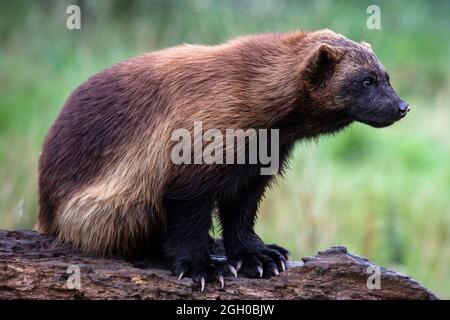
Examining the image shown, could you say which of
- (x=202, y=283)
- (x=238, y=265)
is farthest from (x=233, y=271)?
(x=202, y=283)

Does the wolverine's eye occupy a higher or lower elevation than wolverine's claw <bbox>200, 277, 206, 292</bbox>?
higher

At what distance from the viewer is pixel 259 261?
6012 millimetres

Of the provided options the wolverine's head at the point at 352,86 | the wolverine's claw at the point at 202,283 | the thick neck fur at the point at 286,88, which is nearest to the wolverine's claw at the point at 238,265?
the wolverine's claw at the point at 202,283

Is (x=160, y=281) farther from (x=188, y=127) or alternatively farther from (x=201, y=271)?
(x=188, y=127)

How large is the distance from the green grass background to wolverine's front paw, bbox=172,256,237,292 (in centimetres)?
301

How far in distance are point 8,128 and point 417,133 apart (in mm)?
→ 5316

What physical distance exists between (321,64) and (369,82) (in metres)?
0.36

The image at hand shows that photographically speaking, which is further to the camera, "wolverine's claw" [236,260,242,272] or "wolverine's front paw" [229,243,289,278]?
"wolverine's claw" [236,260,242,272]

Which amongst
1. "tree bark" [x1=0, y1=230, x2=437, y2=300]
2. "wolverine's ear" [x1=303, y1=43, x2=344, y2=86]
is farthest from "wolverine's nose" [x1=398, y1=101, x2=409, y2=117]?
"tree bark" [x1=0, y1=230, x2=437, y2=300]

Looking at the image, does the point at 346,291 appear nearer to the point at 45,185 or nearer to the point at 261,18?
the point at 45,185

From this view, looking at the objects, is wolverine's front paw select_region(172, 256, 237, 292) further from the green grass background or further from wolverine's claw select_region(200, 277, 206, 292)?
the green grass background

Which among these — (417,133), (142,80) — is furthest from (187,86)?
(417,133)

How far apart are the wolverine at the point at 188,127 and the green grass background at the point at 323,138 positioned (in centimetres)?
250

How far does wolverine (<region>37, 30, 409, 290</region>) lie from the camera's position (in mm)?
5816
